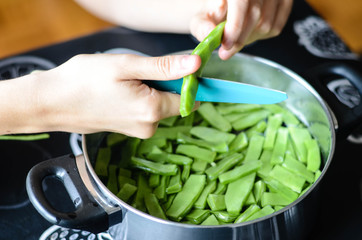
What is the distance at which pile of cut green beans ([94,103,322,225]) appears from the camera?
75cm

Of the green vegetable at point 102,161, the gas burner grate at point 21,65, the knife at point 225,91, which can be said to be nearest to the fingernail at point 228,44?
the knife at point 225,91

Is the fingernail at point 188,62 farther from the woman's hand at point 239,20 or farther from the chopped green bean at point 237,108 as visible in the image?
the chopped green bean at point 237,108

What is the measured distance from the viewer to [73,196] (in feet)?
2.19

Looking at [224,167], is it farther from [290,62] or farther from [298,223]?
[290,62]

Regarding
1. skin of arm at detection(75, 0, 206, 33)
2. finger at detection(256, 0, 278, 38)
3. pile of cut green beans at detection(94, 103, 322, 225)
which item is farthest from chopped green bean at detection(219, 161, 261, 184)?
skin of arm at detection(75, 0, 206, 33)

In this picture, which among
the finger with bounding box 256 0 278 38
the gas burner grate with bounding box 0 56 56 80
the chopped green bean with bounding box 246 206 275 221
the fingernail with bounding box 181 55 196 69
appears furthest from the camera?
the gas burner grate with bounding box 0 56 56 80

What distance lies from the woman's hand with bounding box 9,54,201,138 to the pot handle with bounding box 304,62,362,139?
1.01 ft

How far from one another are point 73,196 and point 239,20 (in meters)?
0.42

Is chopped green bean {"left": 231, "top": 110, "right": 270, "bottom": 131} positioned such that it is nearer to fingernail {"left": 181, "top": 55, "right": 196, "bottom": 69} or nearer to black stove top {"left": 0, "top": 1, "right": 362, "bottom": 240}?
black stove top {"left": 0, "top": 1, "right": 362, "bottom": 240}

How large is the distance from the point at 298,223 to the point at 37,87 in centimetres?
48

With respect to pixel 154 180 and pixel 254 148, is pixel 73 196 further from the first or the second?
pixel 254 148

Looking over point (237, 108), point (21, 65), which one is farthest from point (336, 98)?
point (21, 65)

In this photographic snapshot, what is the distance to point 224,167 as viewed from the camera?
798 mm

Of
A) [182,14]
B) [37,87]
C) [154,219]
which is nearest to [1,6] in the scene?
[182,14]
